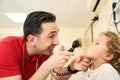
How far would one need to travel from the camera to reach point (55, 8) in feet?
12.3

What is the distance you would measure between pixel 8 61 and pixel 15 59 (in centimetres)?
6

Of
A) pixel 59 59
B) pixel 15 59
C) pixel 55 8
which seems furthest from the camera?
pixel 55 8

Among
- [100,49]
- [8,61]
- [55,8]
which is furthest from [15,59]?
[55,8]

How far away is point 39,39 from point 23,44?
127mm

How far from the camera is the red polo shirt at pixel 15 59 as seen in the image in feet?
3.91

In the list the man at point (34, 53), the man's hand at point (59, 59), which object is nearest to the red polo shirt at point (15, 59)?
the man at point (34, 53)

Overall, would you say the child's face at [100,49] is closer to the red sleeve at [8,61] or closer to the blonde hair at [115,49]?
the blonde hair at [115,49]

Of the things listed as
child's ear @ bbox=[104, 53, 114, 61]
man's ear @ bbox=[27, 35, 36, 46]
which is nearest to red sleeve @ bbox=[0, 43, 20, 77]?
man's ear @ bbox=[27, 35, 36, 46]

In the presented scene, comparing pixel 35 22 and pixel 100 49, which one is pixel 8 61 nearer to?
pixel 35 22

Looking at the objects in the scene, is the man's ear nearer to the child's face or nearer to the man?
the man

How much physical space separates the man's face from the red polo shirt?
0.42 ft

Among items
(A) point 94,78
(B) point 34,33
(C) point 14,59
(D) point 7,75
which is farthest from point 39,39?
(A) point 94,78

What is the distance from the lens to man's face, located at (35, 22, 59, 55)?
1.32 metres

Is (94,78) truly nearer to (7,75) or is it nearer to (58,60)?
(58,60)
